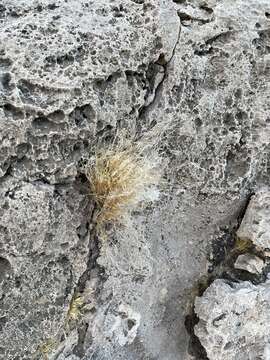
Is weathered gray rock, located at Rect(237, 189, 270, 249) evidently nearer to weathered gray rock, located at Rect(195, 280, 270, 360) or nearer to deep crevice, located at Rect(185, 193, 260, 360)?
deep crevice, located at Rect(185, 193, 260, 360)

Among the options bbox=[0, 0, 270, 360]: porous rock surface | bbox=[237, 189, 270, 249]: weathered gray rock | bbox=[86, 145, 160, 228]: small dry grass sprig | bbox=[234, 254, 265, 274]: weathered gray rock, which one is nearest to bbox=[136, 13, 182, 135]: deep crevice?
bbox=[0, 0, 270, 360]: porous rock surface

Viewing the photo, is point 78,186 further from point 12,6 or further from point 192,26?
point 192,26

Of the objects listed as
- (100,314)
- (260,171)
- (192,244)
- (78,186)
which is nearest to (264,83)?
(260,171)

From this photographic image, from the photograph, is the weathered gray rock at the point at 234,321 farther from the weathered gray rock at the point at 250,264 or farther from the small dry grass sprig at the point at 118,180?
the small dry grass sprig at the point at 118,180

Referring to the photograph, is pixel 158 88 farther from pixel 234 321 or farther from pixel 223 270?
pixel 234 321

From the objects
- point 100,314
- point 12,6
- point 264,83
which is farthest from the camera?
point 264,83

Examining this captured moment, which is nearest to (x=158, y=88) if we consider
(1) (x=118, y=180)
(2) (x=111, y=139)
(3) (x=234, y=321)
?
(2) (x=111, y=139)

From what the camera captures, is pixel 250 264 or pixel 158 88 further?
pixel 250 264
